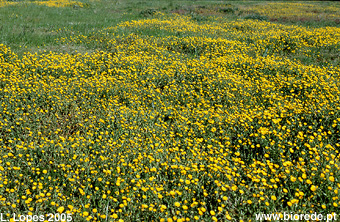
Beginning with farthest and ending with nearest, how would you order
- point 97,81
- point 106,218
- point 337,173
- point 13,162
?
point 97,81
point 13,162
point 337,173
point 106,218

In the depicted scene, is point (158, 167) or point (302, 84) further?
point (302, 84)

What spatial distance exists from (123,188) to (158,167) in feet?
2.40

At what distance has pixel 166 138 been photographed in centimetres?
501

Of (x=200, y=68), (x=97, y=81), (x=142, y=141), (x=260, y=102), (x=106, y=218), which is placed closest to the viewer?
(x=106, y=218)

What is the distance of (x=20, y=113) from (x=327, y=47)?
13.2 meters

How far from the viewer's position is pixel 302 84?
703 centimetres

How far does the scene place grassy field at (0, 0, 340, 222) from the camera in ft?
11.2

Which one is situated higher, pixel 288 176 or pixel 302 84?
pixel 302 84

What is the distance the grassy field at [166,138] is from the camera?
11.2ft

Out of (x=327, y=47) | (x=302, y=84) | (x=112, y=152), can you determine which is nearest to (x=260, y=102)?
(x=302, y=84)

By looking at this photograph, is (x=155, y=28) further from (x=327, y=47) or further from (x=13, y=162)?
(x=13, y=162)

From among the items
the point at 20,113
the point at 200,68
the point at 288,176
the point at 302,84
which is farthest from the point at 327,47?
the point at 20,113

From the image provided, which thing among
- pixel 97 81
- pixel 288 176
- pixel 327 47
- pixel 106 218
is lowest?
pixel 106 218

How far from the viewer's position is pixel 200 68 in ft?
27.2
